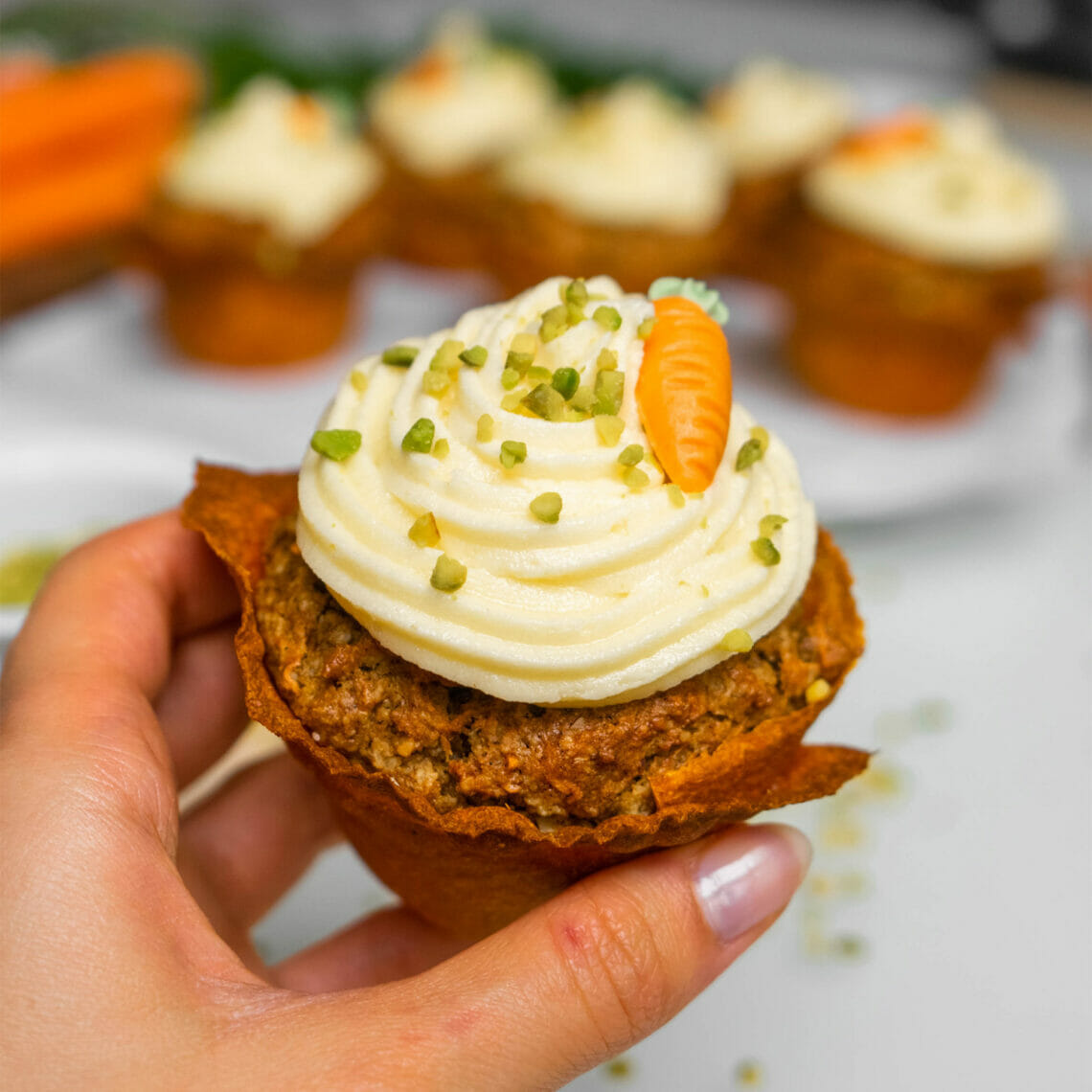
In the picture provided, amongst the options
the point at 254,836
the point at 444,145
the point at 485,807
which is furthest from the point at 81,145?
the point at 485,807

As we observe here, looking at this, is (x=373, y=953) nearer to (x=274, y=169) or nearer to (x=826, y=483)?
(x=826, y=483)

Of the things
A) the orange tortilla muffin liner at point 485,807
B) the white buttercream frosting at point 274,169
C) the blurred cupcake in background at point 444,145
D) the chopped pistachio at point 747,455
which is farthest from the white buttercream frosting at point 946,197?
the chopped pistachio at point 747,455

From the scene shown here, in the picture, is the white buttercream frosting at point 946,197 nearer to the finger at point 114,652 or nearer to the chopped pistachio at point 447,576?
the finger at point 114,652

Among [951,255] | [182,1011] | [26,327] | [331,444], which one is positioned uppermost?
[331,444]

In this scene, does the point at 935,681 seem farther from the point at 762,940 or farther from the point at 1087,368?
the point at 1087,368

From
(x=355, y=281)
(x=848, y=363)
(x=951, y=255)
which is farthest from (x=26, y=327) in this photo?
(x=951, y=255)

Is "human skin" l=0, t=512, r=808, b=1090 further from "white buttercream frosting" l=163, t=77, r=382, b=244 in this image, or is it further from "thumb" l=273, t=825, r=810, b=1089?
"white buttercream frosting" l=163, t=77, r=382, b=244

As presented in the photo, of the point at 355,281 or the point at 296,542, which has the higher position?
the point at 296,542
